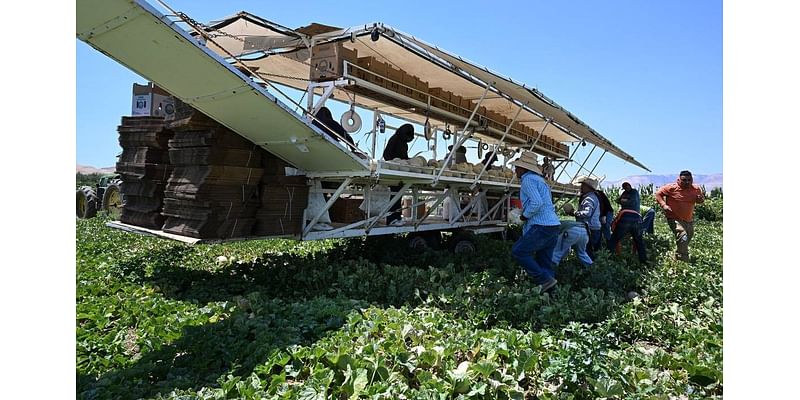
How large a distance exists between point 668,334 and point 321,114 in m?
4.80

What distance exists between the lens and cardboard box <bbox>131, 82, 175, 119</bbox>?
662cm

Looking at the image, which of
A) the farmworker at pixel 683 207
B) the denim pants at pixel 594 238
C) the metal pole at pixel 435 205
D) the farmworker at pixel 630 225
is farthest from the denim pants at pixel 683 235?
the metal pole at pixel 435 205

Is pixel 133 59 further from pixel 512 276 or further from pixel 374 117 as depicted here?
pixel 512 276

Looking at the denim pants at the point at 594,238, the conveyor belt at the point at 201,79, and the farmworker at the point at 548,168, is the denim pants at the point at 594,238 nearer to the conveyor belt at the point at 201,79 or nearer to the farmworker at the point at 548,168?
the farmworker at the point at 548,168

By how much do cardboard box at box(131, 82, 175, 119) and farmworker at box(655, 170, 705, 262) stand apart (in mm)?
8179

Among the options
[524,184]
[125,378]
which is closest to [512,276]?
[524,184]

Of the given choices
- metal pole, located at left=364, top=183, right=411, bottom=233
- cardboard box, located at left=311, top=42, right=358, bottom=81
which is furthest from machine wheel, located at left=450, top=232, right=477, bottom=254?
cardboard box, located at left=311, top=42, right=358, bottom=81

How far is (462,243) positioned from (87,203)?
516 inches

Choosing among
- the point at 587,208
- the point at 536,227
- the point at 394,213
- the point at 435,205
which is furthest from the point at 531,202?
the point at 394,213

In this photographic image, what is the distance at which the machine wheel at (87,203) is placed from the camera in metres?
16.0

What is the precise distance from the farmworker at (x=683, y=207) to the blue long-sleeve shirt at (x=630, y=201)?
50 centimetres

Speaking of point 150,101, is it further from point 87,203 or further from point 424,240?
point 87,203

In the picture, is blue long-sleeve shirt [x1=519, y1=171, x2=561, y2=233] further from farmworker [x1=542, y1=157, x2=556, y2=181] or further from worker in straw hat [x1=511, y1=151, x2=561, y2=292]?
farmworker [x1=542, y1=157, x2=556, y2=181]

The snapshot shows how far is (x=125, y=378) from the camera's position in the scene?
3.23 m
